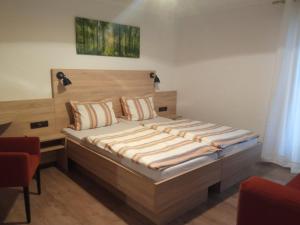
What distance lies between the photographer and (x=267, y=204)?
1309 millimetres

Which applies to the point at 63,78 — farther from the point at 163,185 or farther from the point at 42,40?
the point at 163,185

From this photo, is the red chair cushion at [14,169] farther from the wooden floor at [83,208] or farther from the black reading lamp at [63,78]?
the black reading lamp at [63,78]

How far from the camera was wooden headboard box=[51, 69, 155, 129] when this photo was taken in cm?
305

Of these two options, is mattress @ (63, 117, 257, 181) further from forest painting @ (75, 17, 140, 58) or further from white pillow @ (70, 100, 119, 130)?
forest painting @ (75, 17, 140, 58)

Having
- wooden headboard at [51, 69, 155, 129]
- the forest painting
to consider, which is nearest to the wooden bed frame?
wooden headboard at [51, 69, 155, 129]

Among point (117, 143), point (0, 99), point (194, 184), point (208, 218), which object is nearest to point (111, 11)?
point (0, 99)

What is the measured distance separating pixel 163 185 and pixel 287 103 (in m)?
2.11

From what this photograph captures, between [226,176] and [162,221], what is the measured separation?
2.89ft

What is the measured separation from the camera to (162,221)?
193 centimetres

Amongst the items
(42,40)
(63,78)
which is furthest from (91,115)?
(42,40)

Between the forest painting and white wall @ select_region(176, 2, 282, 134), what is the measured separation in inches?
39.6

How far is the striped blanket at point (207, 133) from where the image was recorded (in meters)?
2.45

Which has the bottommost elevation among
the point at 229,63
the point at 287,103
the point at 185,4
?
the point at 287,103

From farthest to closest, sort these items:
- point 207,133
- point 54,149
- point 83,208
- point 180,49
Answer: point 180,49, point 54,149, point 207,133, point 83,208
